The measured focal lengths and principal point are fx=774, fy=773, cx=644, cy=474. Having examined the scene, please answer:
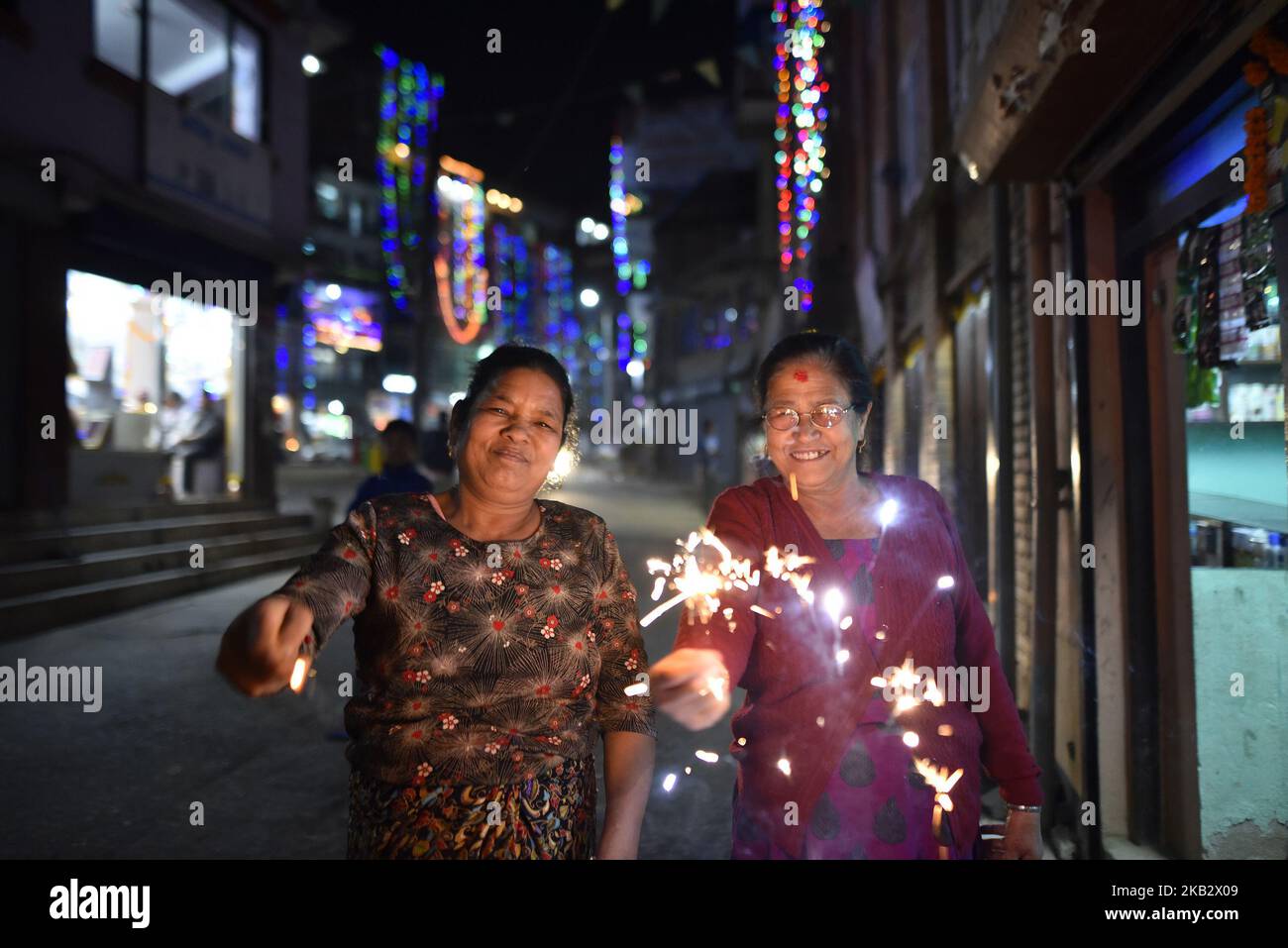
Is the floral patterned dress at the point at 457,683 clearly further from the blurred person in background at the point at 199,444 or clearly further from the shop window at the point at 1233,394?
the blurred person in background at the point at 199,444

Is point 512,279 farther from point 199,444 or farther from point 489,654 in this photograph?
point 489,654

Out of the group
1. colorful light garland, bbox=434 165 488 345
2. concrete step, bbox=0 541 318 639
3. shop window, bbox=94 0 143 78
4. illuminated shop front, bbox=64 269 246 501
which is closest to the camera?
concrete step, bbox=0 541 318 639

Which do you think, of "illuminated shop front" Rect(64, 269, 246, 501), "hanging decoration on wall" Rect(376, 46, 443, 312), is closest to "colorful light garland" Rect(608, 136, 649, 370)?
"hanging decoration on wall" Rect(376, 46, 443, 312)

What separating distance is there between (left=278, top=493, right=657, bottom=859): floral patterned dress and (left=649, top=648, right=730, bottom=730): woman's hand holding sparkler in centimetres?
22

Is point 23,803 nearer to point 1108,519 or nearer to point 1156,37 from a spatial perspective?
point 1108,519

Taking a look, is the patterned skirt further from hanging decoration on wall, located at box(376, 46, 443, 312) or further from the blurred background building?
hanging decoration on wall, located at box(376, 46, 443, 312)

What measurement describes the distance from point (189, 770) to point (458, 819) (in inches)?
137

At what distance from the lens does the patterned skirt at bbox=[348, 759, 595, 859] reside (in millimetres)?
1737

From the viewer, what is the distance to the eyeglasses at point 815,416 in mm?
1983

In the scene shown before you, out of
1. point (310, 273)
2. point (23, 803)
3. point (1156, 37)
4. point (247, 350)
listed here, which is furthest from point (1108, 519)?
point (310, 273)

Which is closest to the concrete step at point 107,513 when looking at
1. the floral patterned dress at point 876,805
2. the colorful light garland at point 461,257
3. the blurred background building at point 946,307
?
the blurred background building at point 946,307

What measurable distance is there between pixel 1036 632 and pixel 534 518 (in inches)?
130

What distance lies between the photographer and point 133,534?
9086mm
